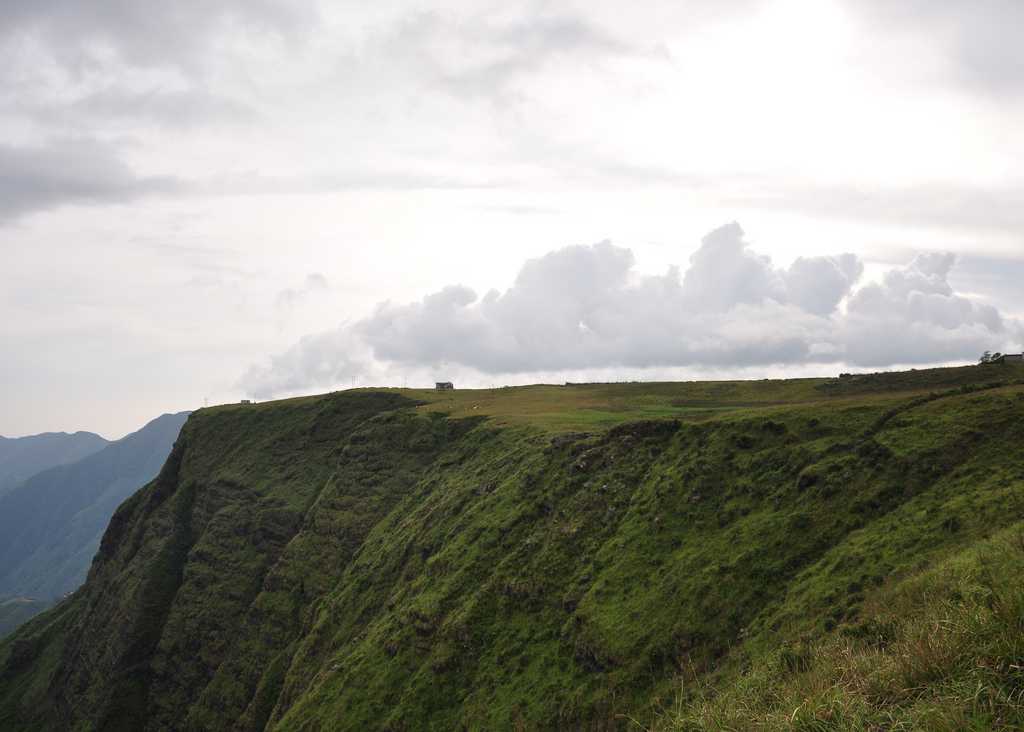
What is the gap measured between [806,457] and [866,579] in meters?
16.5

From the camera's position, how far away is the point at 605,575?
50781 mm

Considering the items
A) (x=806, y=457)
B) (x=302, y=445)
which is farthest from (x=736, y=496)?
(x=302, y=445)

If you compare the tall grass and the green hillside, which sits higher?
the tall grass

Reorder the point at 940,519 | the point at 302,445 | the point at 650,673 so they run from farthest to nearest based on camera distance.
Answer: the point at 302,445, the point at 650,673, the point at 940,519

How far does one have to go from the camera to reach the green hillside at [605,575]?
15.2 metres

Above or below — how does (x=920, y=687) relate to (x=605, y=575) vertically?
above

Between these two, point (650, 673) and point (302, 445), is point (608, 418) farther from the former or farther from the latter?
point (302, 445)

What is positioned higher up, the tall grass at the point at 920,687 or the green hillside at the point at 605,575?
the tall grass at the point at 920,687

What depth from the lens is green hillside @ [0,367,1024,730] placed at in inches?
600

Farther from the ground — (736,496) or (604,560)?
(736,496)

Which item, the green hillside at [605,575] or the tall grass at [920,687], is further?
the green hillside at [605,575]

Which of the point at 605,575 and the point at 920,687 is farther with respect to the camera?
the point at 605,575

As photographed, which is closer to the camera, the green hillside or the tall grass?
the tall grass

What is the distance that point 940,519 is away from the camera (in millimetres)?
37250
